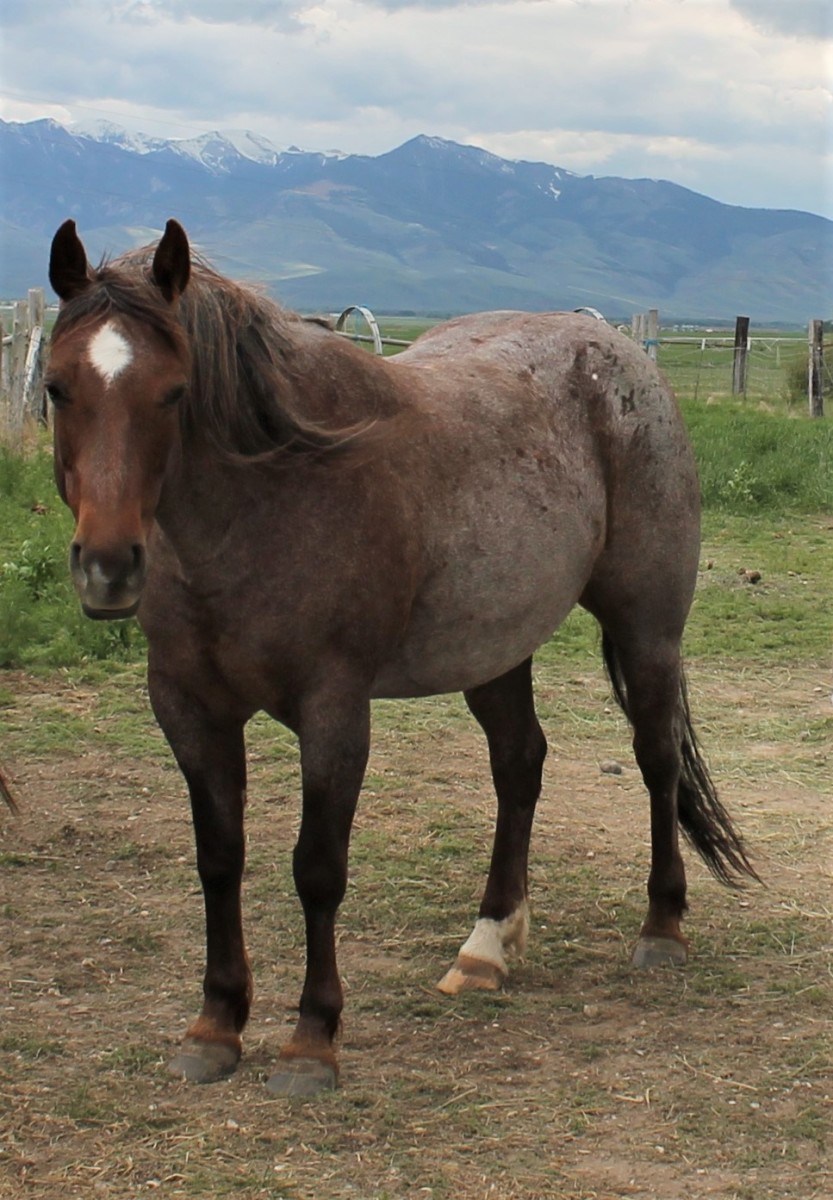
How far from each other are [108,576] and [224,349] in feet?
2.08

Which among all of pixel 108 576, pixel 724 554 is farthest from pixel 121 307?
pixel 724 554

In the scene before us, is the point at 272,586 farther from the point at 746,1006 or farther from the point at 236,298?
the point at 746,1006

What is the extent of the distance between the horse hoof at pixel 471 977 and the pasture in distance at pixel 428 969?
0.16 ft

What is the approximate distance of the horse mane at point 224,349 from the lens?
2.59 m

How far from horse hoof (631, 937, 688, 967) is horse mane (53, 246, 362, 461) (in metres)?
1.96

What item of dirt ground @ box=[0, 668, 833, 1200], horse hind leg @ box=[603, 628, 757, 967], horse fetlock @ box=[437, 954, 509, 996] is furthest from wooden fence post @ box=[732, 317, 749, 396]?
horse fetlock @ box=[437, 954, 509, 996]

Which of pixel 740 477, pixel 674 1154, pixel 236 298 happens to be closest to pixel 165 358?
pixel 236 298

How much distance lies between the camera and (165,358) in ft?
8.50

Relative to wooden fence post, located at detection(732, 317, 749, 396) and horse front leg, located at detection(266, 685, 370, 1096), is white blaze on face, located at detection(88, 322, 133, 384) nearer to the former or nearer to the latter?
horse front leg, located at detection(266, 685, 370, 1096)

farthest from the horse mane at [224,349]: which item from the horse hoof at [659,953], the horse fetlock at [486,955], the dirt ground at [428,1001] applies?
the horse hoof at [659,953]

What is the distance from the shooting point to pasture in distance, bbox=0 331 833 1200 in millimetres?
2789

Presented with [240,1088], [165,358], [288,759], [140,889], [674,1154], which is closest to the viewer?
[165,358]

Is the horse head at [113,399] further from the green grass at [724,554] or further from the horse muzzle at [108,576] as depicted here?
the green grass at [724,554]

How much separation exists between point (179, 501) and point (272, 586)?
290 millimetres
